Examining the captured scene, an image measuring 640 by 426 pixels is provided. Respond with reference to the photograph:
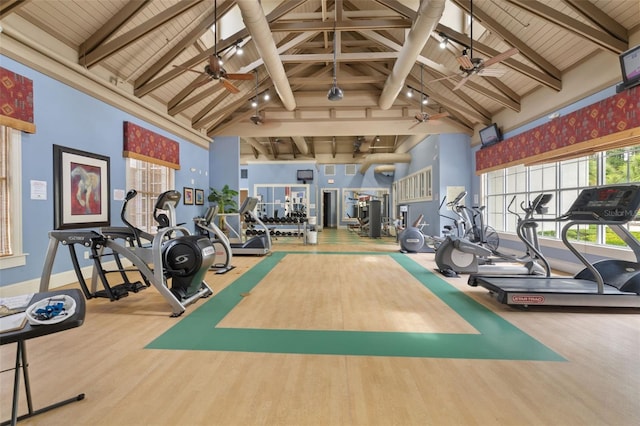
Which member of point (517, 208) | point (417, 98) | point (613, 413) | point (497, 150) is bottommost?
point (613, 413)

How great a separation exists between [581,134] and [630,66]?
1170 mm

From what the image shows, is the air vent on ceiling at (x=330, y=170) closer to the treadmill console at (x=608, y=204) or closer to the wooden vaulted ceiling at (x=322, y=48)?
the wooden vaulted ceiling at (x=322, y=48)

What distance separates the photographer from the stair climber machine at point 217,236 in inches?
180

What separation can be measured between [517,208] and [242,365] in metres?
7.36

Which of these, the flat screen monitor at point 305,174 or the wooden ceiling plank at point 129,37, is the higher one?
the wooden ceiling plank at point 129,37

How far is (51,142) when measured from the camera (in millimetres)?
4285

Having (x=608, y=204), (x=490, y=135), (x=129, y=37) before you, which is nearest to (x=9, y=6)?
(x=129, y=37)

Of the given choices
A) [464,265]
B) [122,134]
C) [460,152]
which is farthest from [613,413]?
[460,152]

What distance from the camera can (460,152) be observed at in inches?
359

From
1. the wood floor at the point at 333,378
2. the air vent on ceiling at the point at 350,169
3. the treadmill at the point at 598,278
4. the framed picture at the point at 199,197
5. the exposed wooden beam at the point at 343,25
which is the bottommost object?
the wood floor at the point at 333,378

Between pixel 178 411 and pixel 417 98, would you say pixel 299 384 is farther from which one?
pixel 417 98

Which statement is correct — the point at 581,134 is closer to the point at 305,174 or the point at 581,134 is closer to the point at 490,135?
the point at 490,135

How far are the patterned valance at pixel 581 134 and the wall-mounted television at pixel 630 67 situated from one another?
104mm

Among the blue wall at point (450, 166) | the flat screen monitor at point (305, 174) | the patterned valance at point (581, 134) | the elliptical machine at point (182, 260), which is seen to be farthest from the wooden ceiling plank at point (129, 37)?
the flat screen monitor at point (305, 174)
